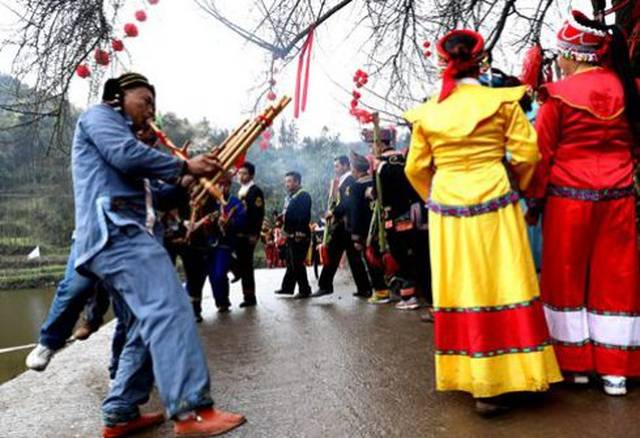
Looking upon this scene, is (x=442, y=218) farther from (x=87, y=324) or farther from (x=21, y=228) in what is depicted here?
(x=21, y=228)

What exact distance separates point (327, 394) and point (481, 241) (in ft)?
4.25

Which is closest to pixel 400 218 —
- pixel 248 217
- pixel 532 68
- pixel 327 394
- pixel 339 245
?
pixel 339 245

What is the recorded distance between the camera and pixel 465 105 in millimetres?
3049

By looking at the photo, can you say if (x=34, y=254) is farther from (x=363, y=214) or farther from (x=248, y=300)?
(x=363, y=214)

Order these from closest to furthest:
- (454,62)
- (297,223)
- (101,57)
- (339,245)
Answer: (454,62)
(101,57)
(339,245)
(297,223)

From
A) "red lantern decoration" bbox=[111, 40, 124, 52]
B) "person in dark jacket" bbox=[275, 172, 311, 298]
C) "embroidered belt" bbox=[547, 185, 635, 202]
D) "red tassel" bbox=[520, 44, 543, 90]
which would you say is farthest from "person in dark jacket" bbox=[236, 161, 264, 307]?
"embroidered belt" bbox=[547, 185, 635, 202]

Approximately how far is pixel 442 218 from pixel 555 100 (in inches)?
36.6

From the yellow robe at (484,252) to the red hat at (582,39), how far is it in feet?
1.98

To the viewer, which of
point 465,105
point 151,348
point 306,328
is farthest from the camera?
point 306,328

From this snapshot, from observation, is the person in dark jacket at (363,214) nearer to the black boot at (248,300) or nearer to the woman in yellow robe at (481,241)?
the black boot at (248,300)

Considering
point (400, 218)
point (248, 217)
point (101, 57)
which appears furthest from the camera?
point (248, 217)

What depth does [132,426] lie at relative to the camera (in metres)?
3.00

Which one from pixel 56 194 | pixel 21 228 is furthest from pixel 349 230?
pixel 21 228

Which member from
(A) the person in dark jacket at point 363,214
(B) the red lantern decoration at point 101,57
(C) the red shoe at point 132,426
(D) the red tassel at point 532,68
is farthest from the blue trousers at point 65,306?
(A) the person in dark jacket at point 363,214
